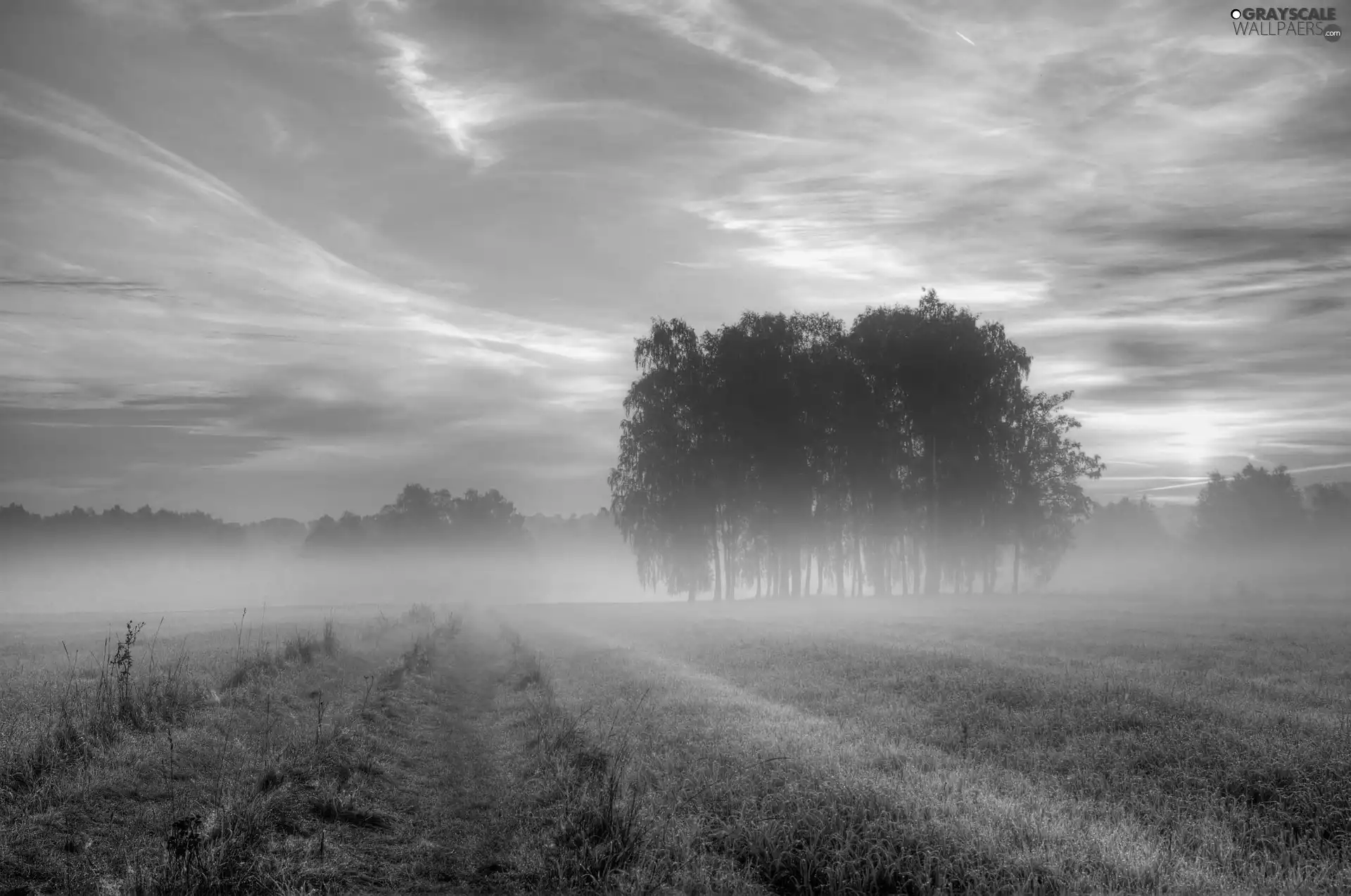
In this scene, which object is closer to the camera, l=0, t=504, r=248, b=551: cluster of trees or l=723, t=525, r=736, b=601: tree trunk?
l=723, t=525, r=736, b=601: tree trunk

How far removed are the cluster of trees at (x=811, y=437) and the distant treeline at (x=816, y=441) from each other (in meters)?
0.10

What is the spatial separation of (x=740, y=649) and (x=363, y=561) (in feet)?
396

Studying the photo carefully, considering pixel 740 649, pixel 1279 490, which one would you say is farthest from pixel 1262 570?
pixel 740 649

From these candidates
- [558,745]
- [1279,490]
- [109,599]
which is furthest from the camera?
[1279,490]

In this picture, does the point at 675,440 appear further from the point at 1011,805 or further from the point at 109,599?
the point at 109,599

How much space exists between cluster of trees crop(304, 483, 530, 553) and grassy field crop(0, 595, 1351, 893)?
123833 millimetres

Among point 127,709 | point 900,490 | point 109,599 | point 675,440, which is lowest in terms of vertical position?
point 109,599

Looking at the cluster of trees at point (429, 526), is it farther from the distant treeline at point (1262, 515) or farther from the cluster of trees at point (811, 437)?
the distant treeline at point (1262, 515)

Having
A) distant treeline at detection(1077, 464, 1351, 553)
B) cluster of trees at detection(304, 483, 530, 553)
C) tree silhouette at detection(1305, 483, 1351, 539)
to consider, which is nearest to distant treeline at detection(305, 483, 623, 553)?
cluster of trees at detection(304, 483, 530, 553)

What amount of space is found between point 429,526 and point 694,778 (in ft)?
463

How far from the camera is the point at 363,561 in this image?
128 meters

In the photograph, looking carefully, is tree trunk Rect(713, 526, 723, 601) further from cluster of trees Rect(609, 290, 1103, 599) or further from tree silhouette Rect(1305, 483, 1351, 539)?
tree silhouette Rect(1305, 483, 1351, 539)

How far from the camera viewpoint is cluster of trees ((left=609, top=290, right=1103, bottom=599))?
155ft

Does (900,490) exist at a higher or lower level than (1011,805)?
higher
